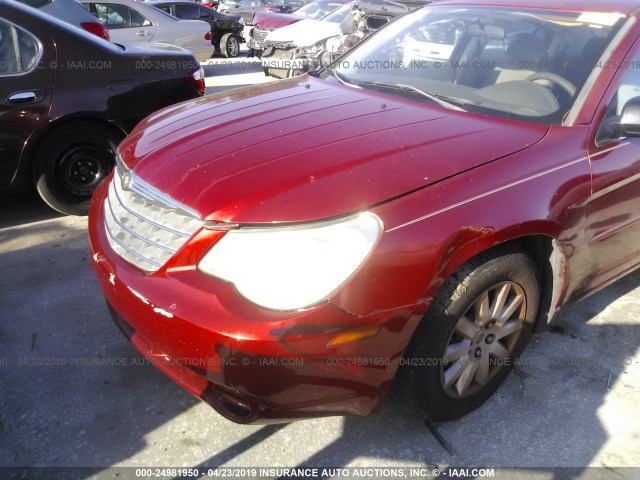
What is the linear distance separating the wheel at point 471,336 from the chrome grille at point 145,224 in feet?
3.01

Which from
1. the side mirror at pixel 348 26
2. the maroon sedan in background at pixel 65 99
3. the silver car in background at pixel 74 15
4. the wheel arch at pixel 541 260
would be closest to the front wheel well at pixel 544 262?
the wheel arch at pixel 541 260

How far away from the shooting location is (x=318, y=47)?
9414 millimetres

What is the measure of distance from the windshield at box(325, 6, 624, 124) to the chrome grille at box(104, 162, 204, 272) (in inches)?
54.5

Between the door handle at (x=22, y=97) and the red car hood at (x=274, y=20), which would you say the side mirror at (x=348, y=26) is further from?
the door handle at (x=22, y=97)

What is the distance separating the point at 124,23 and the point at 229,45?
4.56 meters

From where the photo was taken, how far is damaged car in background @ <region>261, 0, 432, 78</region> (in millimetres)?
9078

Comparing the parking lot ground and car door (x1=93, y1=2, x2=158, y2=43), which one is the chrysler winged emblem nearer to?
the parking lot ground

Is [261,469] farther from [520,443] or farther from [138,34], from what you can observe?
[138,34]

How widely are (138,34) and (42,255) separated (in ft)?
22.2

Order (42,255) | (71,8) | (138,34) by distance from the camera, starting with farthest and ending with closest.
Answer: (138,34) → (71,8) → (42,255)

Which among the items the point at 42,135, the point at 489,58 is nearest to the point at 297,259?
the point at 489,58

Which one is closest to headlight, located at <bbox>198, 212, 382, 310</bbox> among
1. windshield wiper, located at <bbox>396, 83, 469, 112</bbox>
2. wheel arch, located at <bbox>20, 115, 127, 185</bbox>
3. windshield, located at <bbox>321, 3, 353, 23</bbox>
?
windshield wiper, located at <bbox>396, 83, 469, 112</bbox>

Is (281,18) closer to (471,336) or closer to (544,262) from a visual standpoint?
(544,262)

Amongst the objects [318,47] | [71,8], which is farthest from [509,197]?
[318,47]
